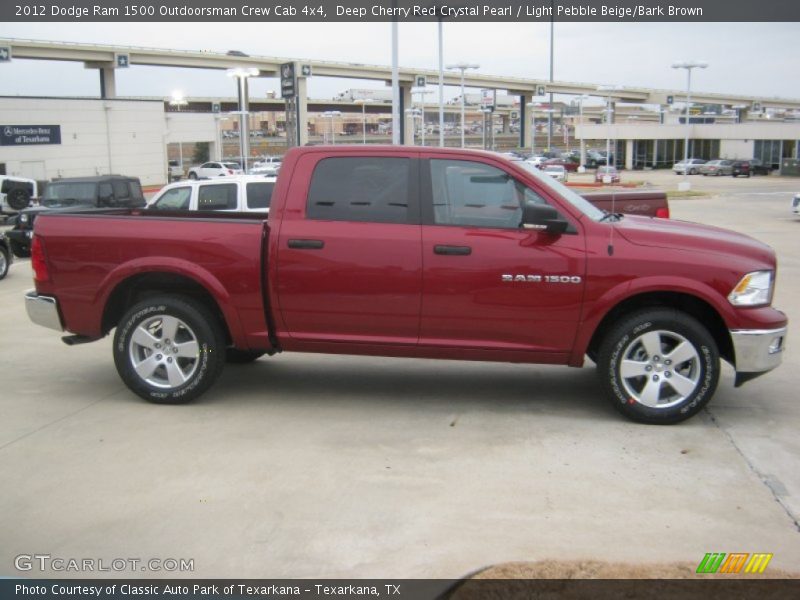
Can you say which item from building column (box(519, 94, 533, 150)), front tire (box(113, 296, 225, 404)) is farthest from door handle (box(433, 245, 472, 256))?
building column (box(519, 94, 533, 150))

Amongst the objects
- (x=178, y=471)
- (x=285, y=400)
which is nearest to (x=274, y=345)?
(x=285, y=400)

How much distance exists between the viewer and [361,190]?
6.30 metres

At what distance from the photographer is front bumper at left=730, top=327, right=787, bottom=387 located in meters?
5.84

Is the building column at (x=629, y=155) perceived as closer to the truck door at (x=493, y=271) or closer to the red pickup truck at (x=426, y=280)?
the red pickup truck at (x=426, y=280)

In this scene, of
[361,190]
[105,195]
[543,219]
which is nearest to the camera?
[543,219]

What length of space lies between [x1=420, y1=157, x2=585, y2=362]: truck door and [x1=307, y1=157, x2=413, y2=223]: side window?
0.20m

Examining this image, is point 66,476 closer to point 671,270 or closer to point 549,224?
point 549,224

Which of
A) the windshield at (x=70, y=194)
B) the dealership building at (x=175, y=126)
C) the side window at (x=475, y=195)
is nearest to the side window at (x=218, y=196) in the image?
the windshield at (x=70, y=194)

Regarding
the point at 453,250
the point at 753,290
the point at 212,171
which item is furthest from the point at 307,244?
the point at 212,171

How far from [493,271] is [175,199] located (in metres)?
8.95

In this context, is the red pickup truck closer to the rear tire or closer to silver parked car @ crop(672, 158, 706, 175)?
the rear tire

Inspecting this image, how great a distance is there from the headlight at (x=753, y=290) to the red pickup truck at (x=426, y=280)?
0.5 inches

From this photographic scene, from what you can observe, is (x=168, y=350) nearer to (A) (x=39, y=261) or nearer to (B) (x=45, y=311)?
(B) (x=45, y=311)

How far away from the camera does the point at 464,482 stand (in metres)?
4.98
